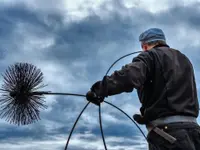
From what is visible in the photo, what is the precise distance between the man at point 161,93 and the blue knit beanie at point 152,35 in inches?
9.5

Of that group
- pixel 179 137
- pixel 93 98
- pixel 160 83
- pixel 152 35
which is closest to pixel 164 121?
pixel 179 137

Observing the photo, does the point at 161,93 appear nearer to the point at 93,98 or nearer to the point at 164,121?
the point at 164,121

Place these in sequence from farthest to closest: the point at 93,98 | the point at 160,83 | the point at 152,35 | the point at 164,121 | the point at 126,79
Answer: the point at 152,35 < the point at 160,83 < the point at 164,121 < the point at 93,98 < the point at 126,79

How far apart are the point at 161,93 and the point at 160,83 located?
13 centimetres

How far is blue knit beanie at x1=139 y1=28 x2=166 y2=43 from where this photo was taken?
4.84 metres

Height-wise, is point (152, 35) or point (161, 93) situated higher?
point (152, 35)

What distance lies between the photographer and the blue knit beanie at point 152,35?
15.9ft

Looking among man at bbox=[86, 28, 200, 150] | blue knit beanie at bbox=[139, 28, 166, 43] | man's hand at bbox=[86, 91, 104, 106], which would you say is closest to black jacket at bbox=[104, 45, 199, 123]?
man at bbox=[86, 28, 200, 150]

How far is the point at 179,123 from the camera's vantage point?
4.21 m

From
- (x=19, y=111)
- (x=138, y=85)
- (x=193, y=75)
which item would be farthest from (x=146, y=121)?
(x=19, y=111)

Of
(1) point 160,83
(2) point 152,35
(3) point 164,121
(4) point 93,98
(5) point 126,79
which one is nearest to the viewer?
(5) point 126,79

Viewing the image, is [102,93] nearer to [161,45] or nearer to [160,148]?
[160,148]

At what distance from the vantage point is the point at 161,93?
14.1ft

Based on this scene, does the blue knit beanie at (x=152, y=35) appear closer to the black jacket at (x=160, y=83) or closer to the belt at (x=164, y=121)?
the black jacket at (x=160, y=83)
